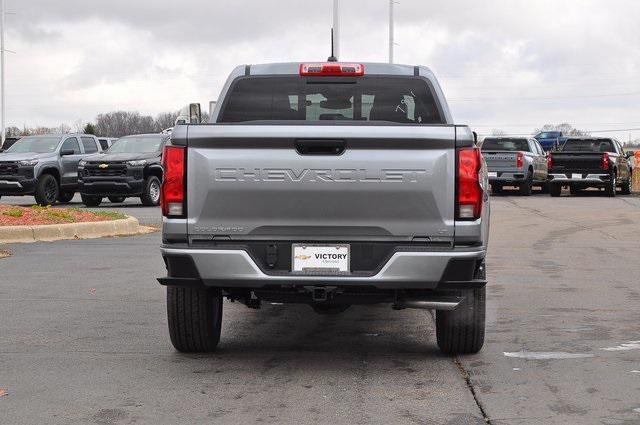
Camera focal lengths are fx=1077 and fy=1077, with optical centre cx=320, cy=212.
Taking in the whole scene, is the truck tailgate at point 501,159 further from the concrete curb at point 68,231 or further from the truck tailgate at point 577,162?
the concrete curb at point 68,231

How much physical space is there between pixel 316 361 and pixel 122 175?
19.8 meters

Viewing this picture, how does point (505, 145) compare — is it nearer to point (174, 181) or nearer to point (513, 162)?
point (513, 162)

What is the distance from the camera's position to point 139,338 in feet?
26.3

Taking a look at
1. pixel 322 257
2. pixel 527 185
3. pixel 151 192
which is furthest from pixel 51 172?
pixel 322 257

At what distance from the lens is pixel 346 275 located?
253 inches

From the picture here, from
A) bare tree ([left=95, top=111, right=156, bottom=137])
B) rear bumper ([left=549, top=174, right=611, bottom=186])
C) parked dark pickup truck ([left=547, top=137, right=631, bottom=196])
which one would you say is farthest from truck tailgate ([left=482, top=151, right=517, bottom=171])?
bare tree ([left=95, top=111, right=156, bottom=137])

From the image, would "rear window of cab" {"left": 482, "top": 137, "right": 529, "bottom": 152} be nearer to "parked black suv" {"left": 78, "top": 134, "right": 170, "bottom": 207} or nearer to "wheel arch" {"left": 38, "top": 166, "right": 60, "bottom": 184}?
"parked black suv" {"left": 78, "top": 134, "right": 170, "bottom": 207}

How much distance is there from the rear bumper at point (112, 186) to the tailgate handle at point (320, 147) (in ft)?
66.5

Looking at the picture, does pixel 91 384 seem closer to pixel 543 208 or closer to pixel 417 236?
pixel 417 236

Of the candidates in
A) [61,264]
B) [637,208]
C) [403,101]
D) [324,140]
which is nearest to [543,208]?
[637,208]

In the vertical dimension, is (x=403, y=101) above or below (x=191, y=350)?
above

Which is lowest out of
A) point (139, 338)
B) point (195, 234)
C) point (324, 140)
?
point (139, 338)

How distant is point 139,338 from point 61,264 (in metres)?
5.39

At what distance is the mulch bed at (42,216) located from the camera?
16.9 metres
